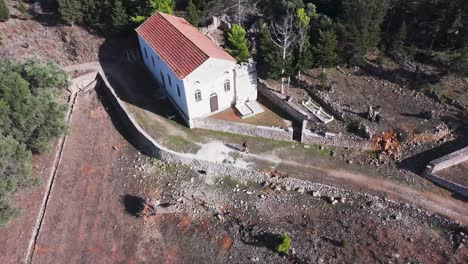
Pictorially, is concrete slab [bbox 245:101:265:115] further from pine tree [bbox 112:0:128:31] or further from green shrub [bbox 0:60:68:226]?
pine tree [bbox 112:0:128:31]

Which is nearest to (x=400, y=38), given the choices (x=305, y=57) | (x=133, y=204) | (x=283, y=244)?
(x=305, y=57)

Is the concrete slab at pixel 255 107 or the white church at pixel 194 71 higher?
the white church at pixel 194 71

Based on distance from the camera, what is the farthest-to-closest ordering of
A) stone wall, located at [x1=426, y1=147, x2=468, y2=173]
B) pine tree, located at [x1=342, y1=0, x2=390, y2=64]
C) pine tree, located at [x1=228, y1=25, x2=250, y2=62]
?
pine tree, located at [x1=342, y1=0, x2=390, y2=64] → pine tree, located at [x1=228, y1=25, x2=250, y2=62] → stone wall, located at [x1=426, y1=147, x2=468, y2=173]

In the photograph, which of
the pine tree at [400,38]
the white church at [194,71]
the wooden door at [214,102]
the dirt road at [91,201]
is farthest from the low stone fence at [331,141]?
the dirt road at [91,201]

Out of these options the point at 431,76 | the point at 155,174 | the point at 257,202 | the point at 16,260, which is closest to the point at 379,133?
the point at 431,76

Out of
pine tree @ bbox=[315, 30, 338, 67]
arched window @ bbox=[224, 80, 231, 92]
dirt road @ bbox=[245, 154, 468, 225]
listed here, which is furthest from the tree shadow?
pine tree @ bbox=[315, 30, 338, 67]

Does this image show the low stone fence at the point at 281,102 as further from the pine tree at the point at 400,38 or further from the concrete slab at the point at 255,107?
the pine tree at the point at 400,38
